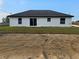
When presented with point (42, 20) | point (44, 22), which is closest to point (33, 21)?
point (42, 20)

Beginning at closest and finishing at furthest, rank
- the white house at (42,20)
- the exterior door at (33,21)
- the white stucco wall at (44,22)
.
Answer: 1. the white house at (42,20)
2. the white stucco wall at (44,22)
3. the exterior door at (33,21)

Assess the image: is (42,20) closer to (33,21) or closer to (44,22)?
(44,22)

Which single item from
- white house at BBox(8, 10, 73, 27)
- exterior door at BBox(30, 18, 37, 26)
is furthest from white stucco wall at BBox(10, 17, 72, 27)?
exterior door at BBox(30, 18, 37, 26)

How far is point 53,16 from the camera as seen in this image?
41969 millimetres

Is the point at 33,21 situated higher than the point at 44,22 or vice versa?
the point at 33,21

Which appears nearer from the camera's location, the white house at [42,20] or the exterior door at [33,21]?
the white house at [42,20]

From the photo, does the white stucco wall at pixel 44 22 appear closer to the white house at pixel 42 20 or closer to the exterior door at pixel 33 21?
the white house at pixel 42 20

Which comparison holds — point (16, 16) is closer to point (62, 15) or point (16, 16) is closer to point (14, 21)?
point (14, 21)

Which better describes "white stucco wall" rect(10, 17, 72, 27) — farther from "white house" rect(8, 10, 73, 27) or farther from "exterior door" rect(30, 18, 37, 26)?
"exterior door" rect(30, 18, 37, 26)

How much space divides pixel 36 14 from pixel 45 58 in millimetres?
34338

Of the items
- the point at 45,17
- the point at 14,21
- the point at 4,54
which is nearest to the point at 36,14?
the point at 45,17

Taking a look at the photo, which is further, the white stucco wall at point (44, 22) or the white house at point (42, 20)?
the white stucco wall at point (44, 22)

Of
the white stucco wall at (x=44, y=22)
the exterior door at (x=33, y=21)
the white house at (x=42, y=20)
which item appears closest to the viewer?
the white house at (x=42, y=20)

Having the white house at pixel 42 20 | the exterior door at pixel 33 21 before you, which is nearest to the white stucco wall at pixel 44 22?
the white house at pixel 42 20
